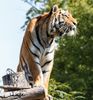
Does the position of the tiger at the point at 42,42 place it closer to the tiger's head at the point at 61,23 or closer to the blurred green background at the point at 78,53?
the tiger's head at the point at 61,23

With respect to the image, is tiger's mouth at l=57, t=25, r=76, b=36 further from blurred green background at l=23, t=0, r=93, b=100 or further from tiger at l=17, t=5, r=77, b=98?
blurred green background at l=23, t=0, r=93, b=100

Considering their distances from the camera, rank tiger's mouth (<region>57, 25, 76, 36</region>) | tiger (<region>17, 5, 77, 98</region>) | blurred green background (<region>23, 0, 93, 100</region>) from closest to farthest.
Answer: tiger (<region>17, 5, 77, 98</region>)
tiger's mouth (<region>57, 25, 76, 36</region>)
blurred green background (<region>23, 0, 93, 100</region>)

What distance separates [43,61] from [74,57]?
13.1 m

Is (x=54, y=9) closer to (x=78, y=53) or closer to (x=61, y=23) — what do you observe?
(x=61, y=23)

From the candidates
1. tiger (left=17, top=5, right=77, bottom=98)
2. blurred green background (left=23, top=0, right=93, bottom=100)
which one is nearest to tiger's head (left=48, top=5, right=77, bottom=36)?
tiger (left=17, top=5, right=77, bottom=98)

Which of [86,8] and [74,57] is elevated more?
[86,8]

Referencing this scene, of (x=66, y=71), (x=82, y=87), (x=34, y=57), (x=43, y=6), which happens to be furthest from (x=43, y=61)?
(x=43, y=6)

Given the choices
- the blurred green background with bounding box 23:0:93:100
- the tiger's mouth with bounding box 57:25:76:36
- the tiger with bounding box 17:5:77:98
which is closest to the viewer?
the tiger with bounding box 17:5:77:98

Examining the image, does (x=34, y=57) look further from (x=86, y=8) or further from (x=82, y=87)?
(x=86, y=8)

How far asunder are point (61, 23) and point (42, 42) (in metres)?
0.37

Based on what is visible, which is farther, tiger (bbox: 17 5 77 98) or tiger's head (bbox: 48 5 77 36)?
tiger's head (bbox: 48 5 77 36)

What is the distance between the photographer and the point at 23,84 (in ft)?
14.7

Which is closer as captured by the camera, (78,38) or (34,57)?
→ (34,57)

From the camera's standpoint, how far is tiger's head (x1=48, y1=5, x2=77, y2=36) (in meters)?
6.58
